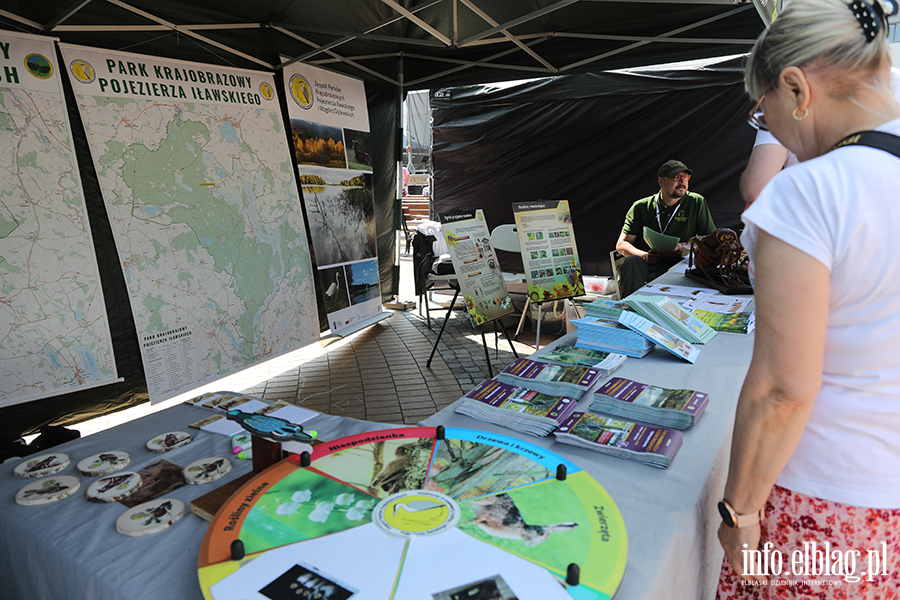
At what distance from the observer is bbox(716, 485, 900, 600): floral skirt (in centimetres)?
83

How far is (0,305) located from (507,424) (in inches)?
109

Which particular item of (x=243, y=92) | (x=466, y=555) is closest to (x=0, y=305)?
(x=243, y=92)

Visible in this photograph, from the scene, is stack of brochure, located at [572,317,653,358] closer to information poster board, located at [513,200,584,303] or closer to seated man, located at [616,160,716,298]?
information poster board, located at [513,200,584,303]

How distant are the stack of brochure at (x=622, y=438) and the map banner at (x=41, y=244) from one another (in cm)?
288

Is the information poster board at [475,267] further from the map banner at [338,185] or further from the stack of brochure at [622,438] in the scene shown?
the stack of brochure at [622,438]

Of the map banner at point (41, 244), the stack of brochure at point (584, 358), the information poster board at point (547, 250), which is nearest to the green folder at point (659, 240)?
the information poster board at point (547, 250)

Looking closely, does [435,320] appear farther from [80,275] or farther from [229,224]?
[80,275]

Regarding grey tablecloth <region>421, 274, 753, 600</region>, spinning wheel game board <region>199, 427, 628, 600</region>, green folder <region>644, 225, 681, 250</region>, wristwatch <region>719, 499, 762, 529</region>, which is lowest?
grey tablecloth <region>421, 274, 753, 600</region>

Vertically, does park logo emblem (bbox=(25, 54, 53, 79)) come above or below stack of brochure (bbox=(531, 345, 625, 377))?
above

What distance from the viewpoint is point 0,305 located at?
2572 mm

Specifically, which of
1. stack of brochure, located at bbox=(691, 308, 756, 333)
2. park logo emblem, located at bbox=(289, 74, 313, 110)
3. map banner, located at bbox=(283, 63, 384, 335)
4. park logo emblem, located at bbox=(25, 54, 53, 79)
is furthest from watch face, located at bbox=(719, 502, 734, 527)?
park logo emblem, located at bbox=(289, 74, 313, 110)

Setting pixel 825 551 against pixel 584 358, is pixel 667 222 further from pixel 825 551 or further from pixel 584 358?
pixel 825 551

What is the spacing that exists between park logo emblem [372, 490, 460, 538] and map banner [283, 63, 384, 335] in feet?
12.3

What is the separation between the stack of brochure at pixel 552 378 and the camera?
157 centimetres
